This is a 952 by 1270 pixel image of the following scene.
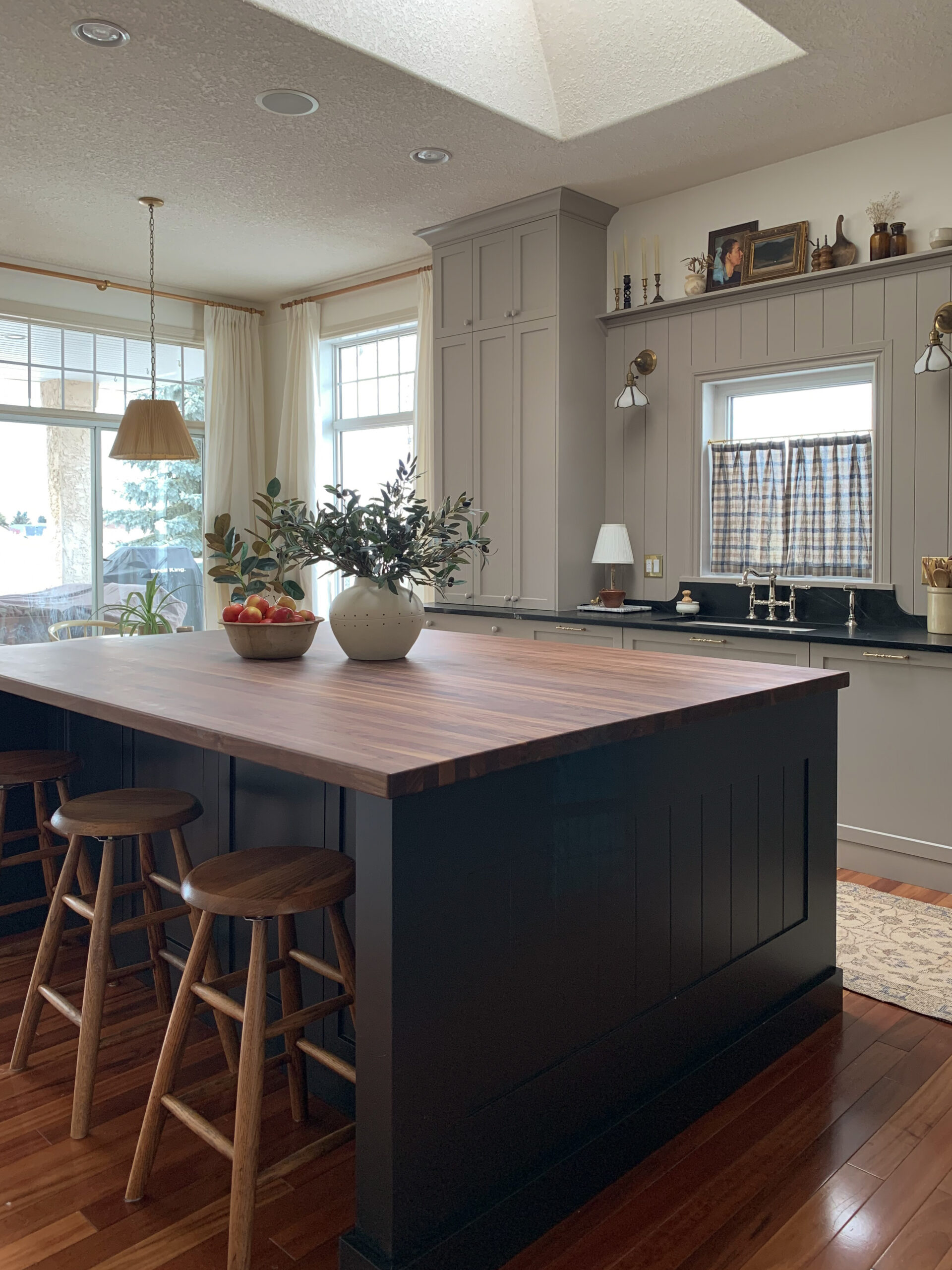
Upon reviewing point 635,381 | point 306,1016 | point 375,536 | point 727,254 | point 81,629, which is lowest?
point 306,1016

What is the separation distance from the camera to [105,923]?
6.91 ft

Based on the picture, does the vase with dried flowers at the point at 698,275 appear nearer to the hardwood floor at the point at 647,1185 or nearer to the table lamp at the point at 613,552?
the table lamp at the point at 613,552

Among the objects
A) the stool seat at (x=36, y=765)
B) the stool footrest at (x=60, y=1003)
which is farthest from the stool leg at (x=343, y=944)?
the stool seat at (x=36, y=765)

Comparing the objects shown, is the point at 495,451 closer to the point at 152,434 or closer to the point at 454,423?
the point at 454,423

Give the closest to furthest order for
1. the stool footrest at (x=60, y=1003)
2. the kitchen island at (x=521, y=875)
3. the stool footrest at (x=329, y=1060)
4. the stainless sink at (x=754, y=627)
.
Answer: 1. the kitchen island at (x=521, y=875)
2. the stool footrest at (x=329, y=1060)
3. the stool footrest at (x=60, y=1003)
4. the stainless sink at (x=754, y=627)

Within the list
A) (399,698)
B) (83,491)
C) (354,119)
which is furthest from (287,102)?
(83,491)

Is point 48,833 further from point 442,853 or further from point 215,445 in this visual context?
point 215,445

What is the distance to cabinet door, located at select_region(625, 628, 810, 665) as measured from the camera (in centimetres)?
381

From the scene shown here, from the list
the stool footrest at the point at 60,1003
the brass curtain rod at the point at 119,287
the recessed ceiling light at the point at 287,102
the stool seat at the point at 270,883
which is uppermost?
the brass curtain rod at the point at 119,287

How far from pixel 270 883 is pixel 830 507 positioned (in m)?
3.43

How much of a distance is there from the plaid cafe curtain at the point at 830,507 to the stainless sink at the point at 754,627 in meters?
0.32

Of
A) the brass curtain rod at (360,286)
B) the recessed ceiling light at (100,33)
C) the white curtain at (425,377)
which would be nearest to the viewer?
the recessed ceiling light at (100,33)

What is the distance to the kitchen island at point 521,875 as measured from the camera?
1518mm

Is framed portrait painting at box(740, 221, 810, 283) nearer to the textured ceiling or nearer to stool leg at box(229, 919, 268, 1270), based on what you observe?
the textured ceiling
